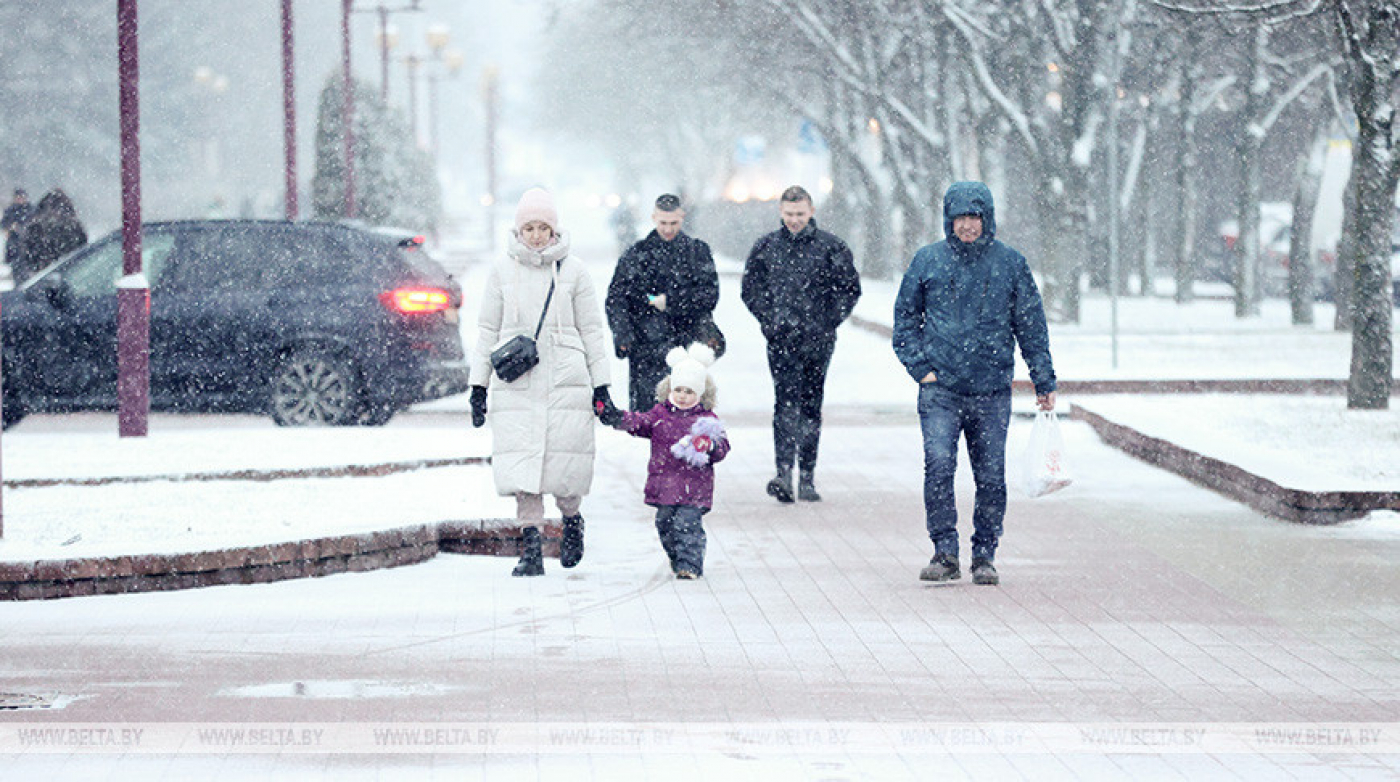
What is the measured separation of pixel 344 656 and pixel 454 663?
1.43 feet

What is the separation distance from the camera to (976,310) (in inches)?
376

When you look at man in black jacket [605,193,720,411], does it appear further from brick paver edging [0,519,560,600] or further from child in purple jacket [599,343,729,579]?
child in purple jacket [599,343,729,579]

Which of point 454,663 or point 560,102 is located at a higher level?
point 560,102

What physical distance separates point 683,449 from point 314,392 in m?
7.70

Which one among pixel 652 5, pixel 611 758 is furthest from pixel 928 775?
pixel 652 5

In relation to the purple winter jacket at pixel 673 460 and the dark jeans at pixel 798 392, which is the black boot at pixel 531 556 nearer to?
the purple winter jacket at pixel 673 460

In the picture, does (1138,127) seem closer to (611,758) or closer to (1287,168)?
(1287,168)

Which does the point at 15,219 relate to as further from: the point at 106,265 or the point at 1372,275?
the point at 1372,275

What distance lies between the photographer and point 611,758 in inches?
254

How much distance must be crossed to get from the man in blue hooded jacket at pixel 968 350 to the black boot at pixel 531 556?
1643mm

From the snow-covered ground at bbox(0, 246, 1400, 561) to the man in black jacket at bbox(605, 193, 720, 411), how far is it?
1.08 metres

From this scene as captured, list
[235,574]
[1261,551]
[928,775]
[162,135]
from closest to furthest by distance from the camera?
[928,775] < [235,574] < [1261,551] < [162,135]

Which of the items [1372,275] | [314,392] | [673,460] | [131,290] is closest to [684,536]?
[673,460]

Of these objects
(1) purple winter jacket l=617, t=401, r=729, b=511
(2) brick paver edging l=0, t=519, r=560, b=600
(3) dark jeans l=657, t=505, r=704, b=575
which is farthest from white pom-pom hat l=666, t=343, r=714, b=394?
(2) brick paver edging l=0, t=519, r=560, b=600
